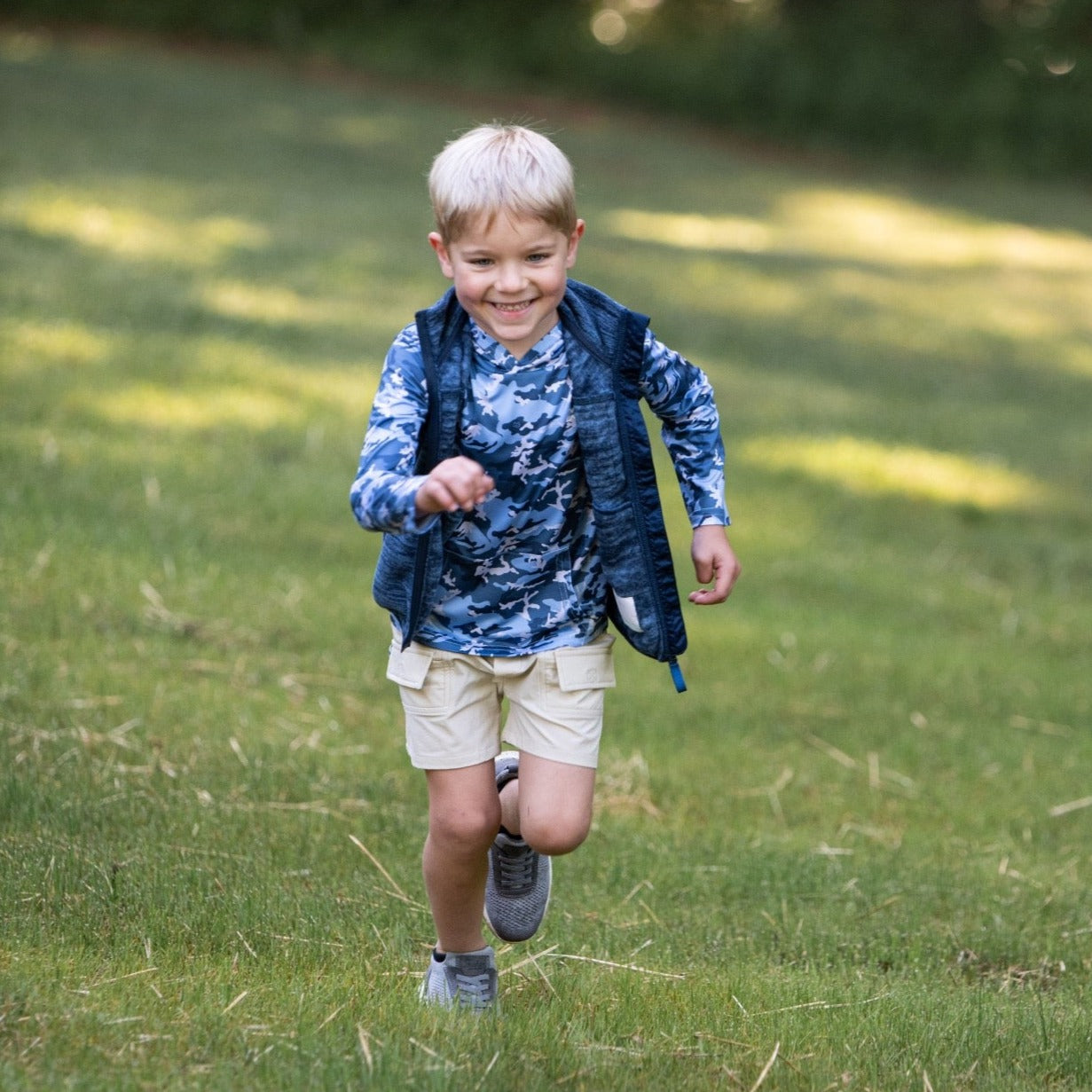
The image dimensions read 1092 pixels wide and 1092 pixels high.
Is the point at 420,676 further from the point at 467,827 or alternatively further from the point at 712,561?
the point at 712,561

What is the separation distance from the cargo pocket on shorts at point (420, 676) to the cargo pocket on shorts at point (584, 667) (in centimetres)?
26

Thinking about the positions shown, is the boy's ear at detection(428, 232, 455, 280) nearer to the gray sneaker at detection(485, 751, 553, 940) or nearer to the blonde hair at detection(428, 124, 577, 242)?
the blonde hair at detection(428, 124, 577, 242)

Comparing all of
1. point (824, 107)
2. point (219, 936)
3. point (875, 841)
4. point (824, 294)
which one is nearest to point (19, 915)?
point (219, 936)

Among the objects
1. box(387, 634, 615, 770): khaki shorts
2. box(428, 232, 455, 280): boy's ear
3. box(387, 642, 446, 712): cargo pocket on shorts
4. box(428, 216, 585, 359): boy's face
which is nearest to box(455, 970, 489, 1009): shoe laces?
box(387, 634, 615, 770): khaki shorts

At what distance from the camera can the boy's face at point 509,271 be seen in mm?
3549

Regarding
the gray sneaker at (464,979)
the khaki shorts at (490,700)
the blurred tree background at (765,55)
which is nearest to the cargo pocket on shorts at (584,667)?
the khaki shorts at (490,700)

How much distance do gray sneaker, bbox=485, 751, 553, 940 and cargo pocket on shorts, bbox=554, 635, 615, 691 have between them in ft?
1.13

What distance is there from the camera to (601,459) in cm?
A: 367

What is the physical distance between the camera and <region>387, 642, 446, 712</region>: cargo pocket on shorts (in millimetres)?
3723

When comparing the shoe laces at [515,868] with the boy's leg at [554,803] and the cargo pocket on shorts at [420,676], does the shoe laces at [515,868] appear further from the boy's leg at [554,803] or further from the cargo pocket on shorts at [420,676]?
the cargo pocket on shorts at [420,676]

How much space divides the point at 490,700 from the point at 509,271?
3.06 feet

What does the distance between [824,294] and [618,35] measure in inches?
567

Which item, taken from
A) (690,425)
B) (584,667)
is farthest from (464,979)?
(690,425)

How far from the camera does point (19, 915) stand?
3.79m
